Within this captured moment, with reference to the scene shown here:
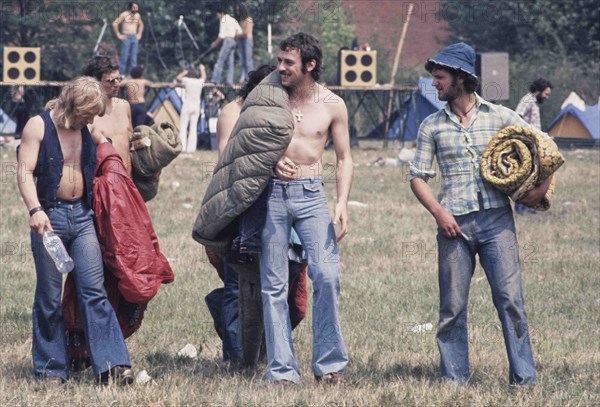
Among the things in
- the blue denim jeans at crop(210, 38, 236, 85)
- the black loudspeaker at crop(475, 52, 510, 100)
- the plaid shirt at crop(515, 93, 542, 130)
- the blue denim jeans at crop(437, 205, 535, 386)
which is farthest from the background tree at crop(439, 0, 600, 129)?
the blue denim jeans at crop(437, 205, 535, 386)

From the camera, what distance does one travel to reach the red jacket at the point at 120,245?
6.57 meters

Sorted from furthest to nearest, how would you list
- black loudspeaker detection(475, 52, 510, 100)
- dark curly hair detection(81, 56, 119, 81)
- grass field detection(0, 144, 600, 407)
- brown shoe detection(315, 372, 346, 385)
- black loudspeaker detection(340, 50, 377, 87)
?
1. black loudspeaker detection(340, 50, 377, 87)
2. black loudspeaker detection(475, 52, 510, 100)
3. dark curly hair detection(81, 56, 119, 81)
4. brown shoe detection(315, 372, 346, 385)
5. grass field detection(0, 144, 600, 407)

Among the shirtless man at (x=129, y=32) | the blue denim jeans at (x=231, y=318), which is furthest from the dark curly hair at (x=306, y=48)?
the shirtless man at (x=129, y=32)

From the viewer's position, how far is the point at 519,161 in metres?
6.15

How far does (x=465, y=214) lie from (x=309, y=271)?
0.90m

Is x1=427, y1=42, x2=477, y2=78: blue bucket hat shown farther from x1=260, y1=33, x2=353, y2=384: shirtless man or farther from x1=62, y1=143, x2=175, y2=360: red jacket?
x1=62, y1=143, x2=175, y2=360: red jacket

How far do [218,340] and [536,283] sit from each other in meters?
3.50

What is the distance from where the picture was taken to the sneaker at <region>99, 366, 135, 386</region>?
6.42 meters

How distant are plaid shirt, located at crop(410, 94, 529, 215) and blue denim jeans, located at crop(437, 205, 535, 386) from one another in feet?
0.27

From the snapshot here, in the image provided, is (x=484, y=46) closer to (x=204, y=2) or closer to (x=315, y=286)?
(x=204, y=2)

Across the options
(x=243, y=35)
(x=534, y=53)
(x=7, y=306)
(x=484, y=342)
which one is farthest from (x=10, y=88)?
(x=484, y=342)

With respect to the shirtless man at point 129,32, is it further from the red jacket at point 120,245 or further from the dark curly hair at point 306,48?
the dark curly hair at point 306,48

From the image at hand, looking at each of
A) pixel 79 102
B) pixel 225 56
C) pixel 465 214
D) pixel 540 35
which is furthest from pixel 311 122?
pixel 540 35

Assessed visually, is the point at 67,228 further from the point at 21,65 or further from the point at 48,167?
the point at 21,65
